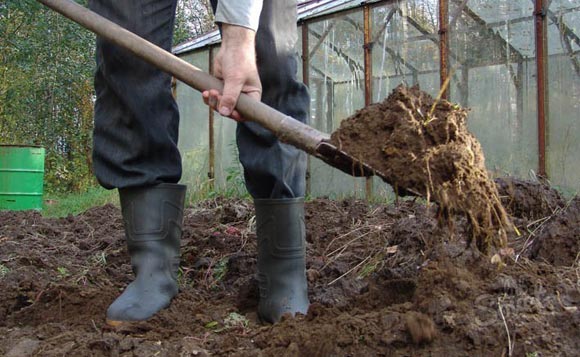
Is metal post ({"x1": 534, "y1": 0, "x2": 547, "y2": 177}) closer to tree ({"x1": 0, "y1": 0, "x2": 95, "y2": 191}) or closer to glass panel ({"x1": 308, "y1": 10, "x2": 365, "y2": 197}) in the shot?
glass panel ({"x1": 308, "y1": 10, "x2": 365, "y2": 197})

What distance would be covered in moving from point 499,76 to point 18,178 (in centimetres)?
511

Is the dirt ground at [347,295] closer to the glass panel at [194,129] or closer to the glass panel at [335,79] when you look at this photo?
the glass panel at [335,79]

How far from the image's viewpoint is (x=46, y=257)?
10.2 feet

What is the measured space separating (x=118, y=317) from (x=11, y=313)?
0.48 m


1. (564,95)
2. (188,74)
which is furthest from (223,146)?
(188,74)

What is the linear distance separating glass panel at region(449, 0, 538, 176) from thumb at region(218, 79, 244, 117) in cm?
406

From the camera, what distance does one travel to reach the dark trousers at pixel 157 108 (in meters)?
2.12

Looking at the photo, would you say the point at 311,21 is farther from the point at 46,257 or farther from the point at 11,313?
the point at 11,313

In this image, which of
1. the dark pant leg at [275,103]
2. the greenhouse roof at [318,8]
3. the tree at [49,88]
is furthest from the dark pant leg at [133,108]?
the tree at [49,88]

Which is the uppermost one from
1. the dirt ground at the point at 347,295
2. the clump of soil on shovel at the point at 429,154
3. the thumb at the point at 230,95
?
the thumb at the point at 230,95

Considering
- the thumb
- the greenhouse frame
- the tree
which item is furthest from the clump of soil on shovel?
the tree

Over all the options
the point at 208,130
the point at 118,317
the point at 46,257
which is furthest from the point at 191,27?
the point at 118,317

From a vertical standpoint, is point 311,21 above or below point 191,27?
below

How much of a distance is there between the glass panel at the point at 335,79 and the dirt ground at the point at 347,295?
3.53m
